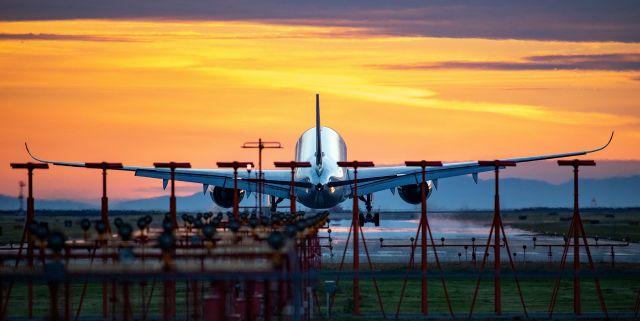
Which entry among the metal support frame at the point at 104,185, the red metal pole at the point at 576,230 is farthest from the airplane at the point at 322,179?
the red metal pole at the point at 576,230

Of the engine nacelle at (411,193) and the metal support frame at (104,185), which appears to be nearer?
the metal support frame at (104,185)

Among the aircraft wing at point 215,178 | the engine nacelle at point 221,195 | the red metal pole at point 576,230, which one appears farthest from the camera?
the engine nacelle at point 221,195

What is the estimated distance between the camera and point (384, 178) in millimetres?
96312

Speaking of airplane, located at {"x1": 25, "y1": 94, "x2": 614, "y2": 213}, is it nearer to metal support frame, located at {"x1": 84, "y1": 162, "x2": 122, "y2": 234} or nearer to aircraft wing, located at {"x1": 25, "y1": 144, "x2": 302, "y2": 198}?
aircraft wing, located at {"x1": 25, "y1": 144, "x2": 302, "y2": 198}

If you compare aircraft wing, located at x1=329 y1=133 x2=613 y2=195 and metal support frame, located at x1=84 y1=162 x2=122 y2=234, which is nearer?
metal support frame, located at x1=84 y1=162 x2=122 y2=234

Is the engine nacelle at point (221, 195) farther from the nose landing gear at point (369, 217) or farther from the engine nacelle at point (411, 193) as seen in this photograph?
the engine nacelle at point (411, 193)

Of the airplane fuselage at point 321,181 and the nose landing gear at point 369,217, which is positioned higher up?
the airplane fuselage at point 321,181

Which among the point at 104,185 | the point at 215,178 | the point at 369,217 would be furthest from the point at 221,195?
the point at 104,185

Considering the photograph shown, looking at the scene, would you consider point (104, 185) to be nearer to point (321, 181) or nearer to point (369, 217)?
point (321, 181)

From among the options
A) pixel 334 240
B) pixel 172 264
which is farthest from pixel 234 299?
pixel 334 240

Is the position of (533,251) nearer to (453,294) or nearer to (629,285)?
(629,285)

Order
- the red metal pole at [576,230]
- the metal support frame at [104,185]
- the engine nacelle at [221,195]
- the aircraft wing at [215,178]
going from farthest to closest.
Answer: the engine nacelle at [221,195]
the aircraft wing at [215,178]
the red metal pole at [576,230]
the metal support frame at [104,185]

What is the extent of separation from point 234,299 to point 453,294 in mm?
26626

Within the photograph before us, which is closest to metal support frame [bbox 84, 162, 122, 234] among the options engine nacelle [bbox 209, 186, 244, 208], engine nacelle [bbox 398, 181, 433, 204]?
engine nacelle [bbox 209, 186, 244, 208]
